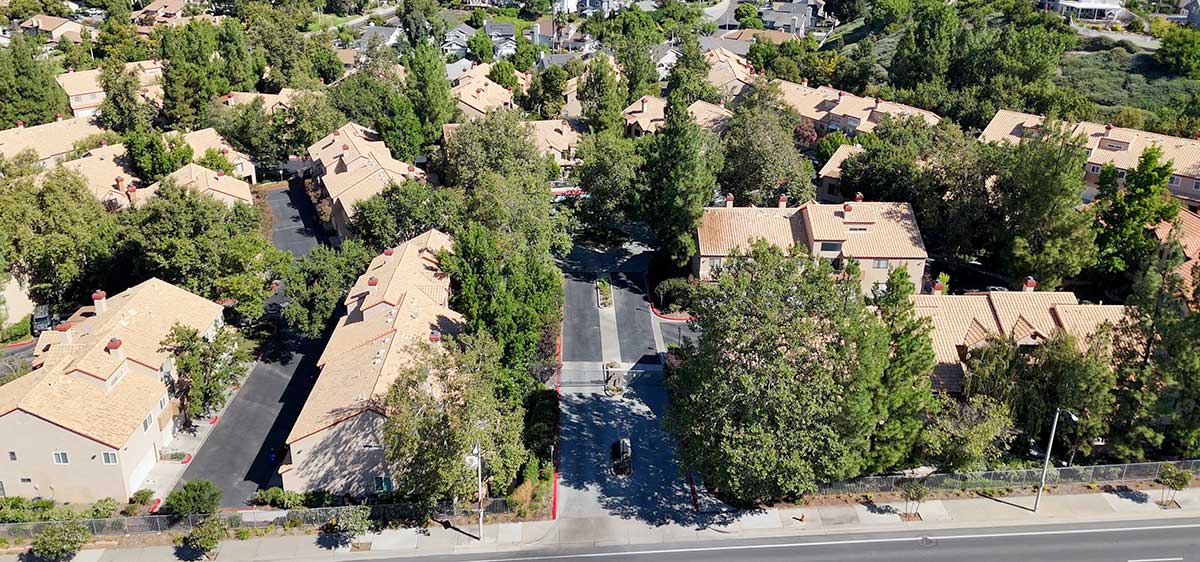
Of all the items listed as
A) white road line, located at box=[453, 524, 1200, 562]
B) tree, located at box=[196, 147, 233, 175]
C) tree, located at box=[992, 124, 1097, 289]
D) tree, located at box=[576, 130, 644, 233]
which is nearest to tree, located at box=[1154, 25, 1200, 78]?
tree, located at box=[992, 124, 1097, 289]

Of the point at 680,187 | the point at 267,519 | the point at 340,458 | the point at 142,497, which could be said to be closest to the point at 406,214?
the point at 680,187

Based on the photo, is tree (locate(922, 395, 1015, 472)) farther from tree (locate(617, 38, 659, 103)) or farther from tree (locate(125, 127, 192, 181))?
tree (locate(617, 38, 659, 103))

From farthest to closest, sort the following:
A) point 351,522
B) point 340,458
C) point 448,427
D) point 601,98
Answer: point 601,98
point 340,458
point 351,522
point 448,427

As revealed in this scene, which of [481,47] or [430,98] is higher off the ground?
[430,98]

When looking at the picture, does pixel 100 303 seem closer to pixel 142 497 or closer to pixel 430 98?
pixel 142 497

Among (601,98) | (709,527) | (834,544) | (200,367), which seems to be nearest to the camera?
(834,544)

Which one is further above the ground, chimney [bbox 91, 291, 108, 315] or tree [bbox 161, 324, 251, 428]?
chimney [bbox 91, 291, 108, 315]

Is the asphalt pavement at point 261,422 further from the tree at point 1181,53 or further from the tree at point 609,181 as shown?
the tree at point 1181,53

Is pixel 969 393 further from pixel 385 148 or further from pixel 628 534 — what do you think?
pixel 385 148
